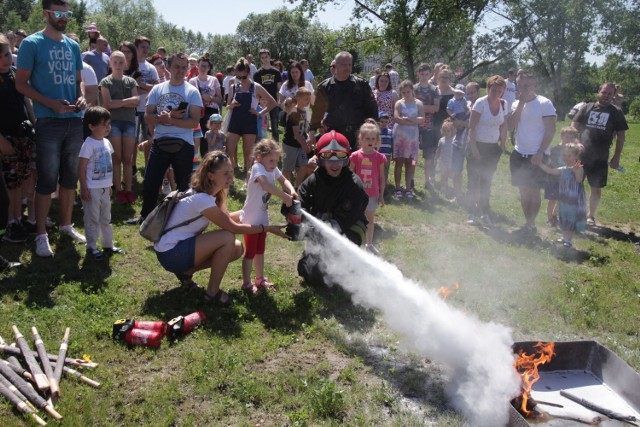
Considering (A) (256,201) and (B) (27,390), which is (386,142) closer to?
(A) (256,201)

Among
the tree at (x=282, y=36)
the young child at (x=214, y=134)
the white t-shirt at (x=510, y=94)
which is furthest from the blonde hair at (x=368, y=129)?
the tree at (x=282, y=36)

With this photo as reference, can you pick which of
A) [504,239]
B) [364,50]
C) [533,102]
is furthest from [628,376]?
[364,50]

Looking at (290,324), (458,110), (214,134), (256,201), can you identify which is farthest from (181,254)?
(458,110)

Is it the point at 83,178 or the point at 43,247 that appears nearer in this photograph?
the point at 83,178

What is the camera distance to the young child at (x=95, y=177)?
6.27 m

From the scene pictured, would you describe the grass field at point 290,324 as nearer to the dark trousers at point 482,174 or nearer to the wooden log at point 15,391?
the wooden log at point 15,391

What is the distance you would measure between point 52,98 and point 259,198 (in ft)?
8.86

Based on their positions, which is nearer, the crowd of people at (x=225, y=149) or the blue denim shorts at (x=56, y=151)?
the crowd of people at (x=225, y=149)

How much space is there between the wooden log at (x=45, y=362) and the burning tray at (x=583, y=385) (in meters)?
3.22

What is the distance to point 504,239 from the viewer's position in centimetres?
866

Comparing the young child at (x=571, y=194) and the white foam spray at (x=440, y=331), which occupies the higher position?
the young child at (x=571, y=194)

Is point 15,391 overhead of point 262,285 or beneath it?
beneath

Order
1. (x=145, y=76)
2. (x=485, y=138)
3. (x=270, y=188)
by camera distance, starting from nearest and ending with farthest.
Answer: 1. (x=270, y=188)
2. (x=485, y=138)
3. (x=145, y=76)

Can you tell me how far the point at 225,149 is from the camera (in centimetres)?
1061
